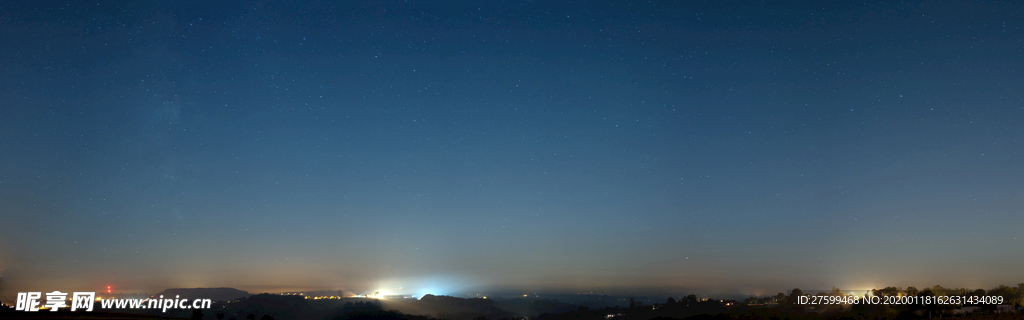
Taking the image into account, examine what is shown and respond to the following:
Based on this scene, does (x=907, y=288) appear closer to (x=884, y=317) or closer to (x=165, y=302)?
(x=884, y=317)

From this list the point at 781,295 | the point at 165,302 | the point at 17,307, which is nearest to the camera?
the point at 17,307

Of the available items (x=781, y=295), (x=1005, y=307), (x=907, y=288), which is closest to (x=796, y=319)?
(x=1005, y=307)

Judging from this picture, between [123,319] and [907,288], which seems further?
[907,288]

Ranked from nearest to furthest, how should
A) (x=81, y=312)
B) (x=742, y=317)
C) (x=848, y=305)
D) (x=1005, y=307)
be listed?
(x=81, y=312) < (x=1005, y=307) < (x=742, y=317) < (x=848, y=305)

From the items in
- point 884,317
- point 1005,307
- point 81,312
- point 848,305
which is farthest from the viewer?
point 848,305

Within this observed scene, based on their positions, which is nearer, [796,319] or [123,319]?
[123,319]

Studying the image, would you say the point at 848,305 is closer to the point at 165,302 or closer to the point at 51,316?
the point at 165,302

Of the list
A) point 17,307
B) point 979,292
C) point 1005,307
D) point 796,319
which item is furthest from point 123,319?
point 979,292

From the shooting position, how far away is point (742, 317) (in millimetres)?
106250

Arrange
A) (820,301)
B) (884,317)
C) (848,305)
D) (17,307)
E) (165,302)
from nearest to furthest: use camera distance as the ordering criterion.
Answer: (17,307) < (165,302) < (884,317) < (848,305) < (820,301)

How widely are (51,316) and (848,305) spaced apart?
138338mm

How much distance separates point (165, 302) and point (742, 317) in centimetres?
9217

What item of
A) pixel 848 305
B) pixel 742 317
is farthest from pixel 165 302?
pixel 848 305

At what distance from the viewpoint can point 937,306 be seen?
97.6 m
